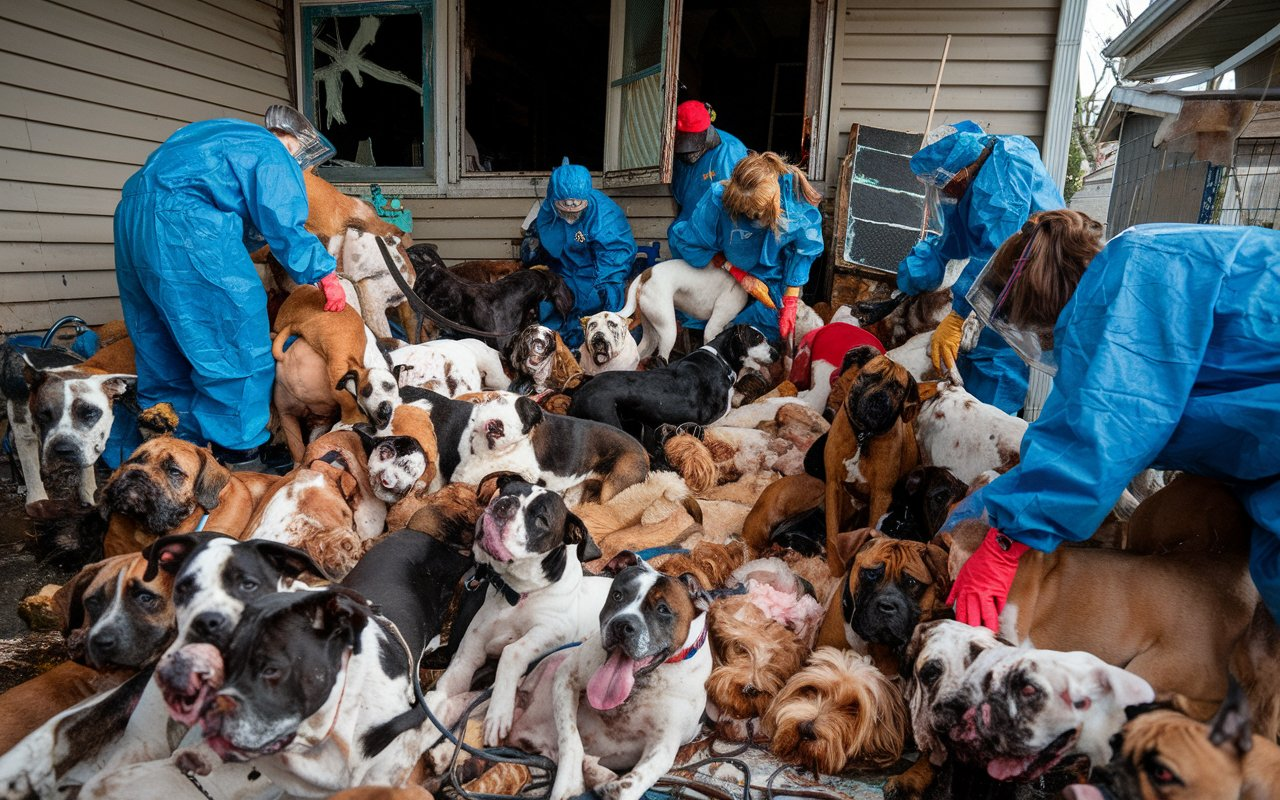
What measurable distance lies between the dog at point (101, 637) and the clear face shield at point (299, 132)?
4.06 m

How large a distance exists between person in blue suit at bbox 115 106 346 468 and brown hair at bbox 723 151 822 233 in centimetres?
A: 321

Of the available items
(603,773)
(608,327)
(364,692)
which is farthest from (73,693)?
(608,327)

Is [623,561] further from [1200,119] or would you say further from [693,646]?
[1200,119]

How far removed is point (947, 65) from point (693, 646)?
669 centimetres

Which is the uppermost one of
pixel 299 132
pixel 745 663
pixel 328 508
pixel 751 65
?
pixel 751 65

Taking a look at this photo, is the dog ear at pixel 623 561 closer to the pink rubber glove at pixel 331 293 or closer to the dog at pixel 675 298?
the pink rubber glove at pixel 331 293

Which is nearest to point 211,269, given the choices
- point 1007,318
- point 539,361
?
point 539,361

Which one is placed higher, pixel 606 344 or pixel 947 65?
pixel 947 65

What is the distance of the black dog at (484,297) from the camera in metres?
6.90

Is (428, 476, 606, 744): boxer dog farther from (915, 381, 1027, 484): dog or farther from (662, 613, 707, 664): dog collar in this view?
(915, 381, 1027, 484): dog

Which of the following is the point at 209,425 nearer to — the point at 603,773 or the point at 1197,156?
the point at 603,773

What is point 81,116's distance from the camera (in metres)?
6.71

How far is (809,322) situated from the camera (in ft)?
23.8

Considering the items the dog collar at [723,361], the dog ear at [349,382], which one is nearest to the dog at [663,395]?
the dog collar at [723,361]
